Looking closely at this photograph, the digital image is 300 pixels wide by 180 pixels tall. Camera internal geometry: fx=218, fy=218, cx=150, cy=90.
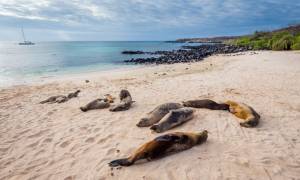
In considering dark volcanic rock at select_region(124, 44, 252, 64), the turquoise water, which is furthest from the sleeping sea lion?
dark volcanic rock at select_region(124, 44, 252, 64)

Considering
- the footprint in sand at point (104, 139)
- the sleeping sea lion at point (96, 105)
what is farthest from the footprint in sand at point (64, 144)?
the sleeping sea lion at point (96, 105)

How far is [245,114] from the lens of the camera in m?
6.00

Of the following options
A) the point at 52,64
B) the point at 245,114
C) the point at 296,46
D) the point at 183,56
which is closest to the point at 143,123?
the point at 245,114

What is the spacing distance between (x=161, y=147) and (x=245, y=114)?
3015mm

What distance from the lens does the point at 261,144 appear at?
15.2 feet

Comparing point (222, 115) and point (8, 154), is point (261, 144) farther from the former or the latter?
point (8, 154)

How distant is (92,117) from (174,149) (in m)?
3.50

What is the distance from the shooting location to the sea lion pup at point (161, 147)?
13.4 feet

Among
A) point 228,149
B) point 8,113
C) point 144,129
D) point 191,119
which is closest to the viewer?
point 228,149

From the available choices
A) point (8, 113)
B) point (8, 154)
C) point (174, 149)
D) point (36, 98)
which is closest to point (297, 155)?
point (174, 149)

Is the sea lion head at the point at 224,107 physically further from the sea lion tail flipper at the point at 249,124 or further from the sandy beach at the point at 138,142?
the sea lion tail flipper at the point at 249,124

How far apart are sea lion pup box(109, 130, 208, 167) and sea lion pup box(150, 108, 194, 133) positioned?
1026 mm

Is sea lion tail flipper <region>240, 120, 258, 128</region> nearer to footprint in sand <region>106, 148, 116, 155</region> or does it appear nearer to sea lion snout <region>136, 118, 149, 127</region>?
sea lion snout <region>136, 118, 149, 127</region>

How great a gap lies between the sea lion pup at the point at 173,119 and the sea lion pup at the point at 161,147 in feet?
3.37
